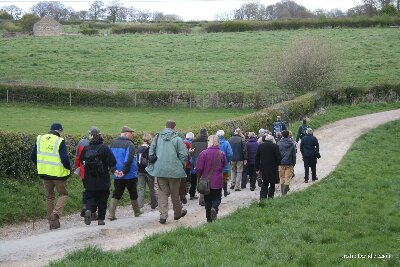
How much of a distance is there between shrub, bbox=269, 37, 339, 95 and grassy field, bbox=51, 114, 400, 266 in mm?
30379

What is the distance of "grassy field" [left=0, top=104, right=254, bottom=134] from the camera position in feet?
105

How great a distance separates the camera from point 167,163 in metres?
11.8

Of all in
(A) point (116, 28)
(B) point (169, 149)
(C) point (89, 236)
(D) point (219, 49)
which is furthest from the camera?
(A) point (116, 28)

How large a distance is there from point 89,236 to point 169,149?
2397 mm

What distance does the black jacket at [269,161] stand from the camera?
13.6 m

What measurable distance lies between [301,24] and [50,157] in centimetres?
7383

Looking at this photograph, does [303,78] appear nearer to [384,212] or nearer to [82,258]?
[384,212]

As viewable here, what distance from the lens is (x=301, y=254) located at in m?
8.52

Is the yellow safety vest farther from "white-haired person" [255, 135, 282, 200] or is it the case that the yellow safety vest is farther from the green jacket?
"white-haired person" [255, 135, 282, 200]

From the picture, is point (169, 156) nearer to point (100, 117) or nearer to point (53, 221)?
point (53, 221)

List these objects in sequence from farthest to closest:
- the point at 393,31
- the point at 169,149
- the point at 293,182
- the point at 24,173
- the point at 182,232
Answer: the point at 393,31
the point at 293,182
the point at 24,173
the point at 169,149
the point at 182,232

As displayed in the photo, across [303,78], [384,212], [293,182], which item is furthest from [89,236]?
[303,78]

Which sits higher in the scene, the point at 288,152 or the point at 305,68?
the point at 305,68

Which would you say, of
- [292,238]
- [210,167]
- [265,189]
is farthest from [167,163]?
[292,238]
